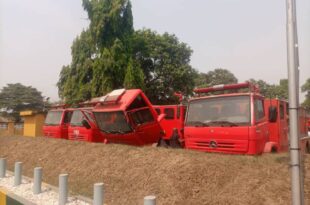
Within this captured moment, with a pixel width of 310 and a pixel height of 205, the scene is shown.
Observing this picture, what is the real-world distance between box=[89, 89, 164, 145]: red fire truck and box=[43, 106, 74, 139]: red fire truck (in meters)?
5.82

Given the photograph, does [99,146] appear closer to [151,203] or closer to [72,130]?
[72,130]

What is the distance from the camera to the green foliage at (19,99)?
6103 centimetres

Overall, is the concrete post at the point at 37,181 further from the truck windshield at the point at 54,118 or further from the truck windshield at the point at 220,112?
the truck windshield at the point at 54,118

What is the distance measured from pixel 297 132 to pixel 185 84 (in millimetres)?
29691

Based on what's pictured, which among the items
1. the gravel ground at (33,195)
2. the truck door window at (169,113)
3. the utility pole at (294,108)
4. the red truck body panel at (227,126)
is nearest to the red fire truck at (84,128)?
the truck door window at (169,113)

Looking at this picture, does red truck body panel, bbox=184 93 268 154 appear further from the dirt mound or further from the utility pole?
the utility pole

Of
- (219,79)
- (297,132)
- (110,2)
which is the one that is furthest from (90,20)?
(219,79)

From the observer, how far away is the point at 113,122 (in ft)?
37.3

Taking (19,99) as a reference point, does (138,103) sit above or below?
below

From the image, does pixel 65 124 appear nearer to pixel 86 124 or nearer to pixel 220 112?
pixel 86 124

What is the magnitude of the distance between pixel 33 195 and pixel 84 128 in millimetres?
6528

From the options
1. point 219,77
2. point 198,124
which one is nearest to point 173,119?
point 198,124

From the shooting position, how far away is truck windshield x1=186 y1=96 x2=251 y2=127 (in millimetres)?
8109

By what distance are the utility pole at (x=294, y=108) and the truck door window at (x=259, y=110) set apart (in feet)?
A: 13.5
